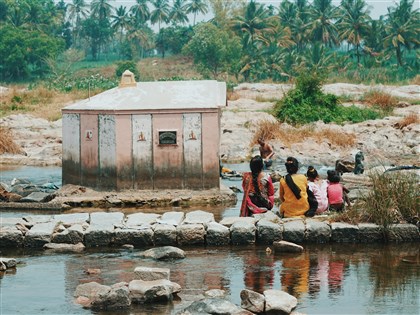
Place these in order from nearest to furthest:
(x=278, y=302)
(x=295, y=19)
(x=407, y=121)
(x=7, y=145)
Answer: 1. (x=278, y=302)
2. (x=7, y=145)
3. (x=407, y=121)
4. (x=295, y=19)

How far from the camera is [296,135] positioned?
104ft

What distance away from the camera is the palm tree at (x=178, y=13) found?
107 m

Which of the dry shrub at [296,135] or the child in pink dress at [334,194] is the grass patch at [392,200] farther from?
the dry shrub at [296,135]

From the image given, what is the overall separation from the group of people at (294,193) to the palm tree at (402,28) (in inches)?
2350

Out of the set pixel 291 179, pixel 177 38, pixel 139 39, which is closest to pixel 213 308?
pixel 291 179

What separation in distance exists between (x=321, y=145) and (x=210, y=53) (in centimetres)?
4474

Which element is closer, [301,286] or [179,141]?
[301,286]

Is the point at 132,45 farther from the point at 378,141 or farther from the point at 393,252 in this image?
the point at 393,252

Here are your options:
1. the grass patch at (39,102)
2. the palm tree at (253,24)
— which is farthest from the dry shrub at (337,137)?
the palm tree at (253,24)

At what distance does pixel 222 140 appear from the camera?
31969 millimetres

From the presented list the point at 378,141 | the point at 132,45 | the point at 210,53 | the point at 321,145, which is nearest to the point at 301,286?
the point at 321,145

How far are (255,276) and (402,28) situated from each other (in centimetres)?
6439

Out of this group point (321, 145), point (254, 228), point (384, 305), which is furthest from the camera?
point (321, 145)

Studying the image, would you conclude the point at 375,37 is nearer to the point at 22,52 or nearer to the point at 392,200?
the point at 22,52
